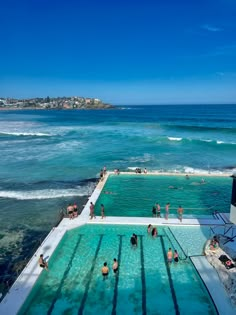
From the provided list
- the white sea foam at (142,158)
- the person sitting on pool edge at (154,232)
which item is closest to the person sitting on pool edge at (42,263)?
the person sitting on pool edge at (154,232)

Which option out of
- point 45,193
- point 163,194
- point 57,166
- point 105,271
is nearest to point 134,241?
point 105,271

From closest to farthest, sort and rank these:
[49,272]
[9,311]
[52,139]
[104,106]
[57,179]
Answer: [9,311]
[49,272]
[57,179]
[52,139]
[104,106]

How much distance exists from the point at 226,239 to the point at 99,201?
9.15m

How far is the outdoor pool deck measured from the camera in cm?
988

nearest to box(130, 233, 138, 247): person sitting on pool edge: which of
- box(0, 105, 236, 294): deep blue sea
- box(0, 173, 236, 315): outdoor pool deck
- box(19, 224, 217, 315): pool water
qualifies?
box(19, 224, 217, 315): pool water

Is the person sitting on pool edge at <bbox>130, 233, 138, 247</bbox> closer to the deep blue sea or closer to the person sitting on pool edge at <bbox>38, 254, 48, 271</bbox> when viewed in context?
the person sitting on pool edge at <bbox>38, 254, 48, 271</bbox>

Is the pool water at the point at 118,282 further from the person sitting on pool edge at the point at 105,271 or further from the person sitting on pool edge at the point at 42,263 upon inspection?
the person sitting on pool edge at the point at 42,263

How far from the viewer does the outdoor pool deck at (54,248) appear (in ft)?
32.4

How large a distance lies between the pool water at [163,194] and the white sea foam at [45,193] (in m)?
1.82

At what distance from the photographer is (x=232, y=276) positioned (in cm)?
1056

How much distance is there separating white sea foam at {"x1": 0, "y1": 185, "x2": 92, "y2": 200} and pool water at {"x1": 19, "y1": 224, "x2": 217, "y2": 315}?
24.7 ft

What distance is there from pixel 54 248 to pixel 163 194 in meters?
10.4

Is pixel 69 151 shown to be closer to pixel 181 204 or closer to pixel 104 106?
pixel 181 204

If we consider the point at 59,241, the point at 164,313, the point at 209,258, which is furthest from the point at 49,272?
the point at 209,258
